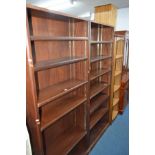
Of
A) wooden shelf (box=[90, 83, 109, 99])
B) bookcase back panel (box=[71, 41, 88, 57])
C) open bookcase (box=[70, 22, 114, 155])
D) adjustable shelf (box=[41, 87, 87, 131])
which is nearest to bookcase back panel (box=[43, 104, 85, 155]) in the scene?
adjustable shelf (box=[41, 87, 87, 131])

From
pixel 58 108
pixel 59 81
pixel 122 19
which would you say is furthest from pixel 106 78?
pixel 122 19

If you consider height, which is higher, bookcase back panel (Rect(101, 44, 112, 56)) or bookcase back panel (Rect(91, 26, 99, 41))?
bookcase back panel (Rect(91, 26, 99, 41))

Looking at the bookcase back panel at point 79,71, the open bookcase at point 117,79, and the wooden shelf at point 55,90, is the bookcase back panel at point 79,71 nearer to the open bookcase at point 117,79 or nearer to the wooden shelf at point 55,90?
the wooden shelf at point 55,90

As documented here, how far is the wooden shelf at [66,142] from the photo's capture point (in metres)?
1.78

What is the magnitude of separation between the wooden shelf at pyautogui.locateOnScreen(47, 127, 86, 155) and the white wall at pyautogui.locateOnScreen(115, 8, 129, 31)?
4.37 m

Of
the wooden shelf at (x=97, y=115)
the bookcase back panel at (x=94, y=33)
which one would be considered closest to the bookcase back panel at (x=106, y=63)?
the bookcase back panel at (x=94, y=33)

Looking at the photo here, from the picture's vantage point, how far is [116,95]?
11.2ft

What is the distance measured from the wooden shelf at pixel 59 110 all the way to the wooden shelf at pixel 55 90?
24cm

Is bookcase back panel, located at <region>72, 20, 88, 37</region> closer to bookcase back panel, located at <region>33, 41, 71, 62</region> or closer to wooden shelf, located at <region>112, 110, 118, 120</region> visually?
bookcase back panel, located at <region>33, 41, 71, 62</region>

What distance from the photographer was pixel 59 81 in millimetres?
1890

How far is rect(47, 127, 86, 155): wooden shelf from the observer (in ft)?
5.84

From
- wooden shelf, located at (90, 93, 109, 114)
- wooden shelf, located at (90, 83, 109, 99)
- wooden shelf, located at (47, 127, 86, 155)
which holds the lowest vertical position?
wooden shelf, located at (47, 127, 86, 155)
